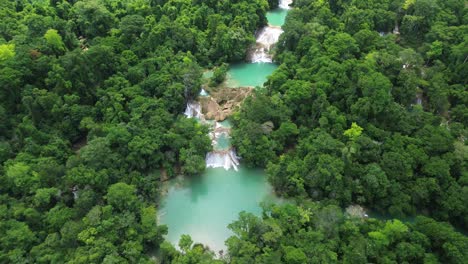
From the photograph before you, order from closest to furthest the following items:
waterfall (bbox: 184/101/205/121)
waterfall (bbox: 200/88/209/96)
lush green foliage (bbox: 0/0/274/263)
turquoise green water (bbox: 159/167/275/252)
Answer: lush green foliage (bbox: 0/0/274/263)
turquoise green water (bbox: 159/167/275/252)
waterfall (bbox: 184/101/205/121)
waterfall (bbox: 200/88/209/96)

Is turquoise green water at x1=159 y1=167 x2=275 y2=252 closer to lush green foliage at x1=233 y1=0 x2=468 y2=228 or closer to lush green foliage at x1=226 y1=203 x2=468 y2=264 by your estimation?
lush green foliage at x1=233 y1=0 x2=468 y2=228

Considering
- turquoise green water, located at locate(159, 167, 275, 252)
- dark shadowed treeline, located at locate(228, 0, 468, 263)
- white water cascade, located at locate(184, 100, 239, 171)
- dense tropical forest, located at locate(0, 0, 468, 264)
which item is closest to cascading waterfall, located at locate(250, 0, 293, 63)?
dense tropical forest, located at locate(0, 0, 468, 264)

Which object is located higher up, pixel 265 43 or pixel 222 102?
pixel 265 43

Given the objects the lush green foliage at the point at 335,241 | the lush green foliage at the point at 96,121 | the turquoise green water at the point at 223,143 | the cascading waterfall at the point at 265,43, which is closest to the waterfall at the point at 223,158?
the turquoise green water at the point at 223,143

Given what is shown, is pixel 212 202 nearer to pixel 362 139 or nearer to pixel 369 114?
pixel 362 139

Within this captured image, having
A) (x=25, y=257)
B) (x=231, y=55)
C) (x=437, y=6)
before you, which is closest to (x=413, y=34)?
(x=437, y=6)

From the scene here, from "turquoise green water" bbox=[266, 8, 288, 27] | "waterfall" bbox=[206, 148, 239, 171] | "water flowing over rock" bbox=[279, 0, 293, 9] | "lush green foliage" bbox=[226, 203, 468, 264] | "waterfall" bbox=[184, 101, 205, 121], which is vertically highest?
"water flowing over rock" bbox=[279, 0, 293, 9]

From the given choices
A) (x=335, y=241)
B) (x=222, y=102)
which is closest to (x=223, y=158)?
(x=222, y=102)
